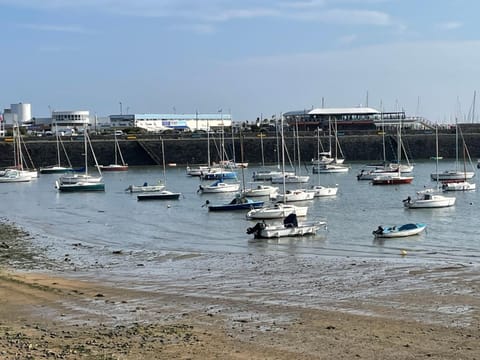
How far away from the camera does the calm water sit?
33250 mm

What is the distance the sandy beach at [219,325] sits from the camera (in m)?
14.5

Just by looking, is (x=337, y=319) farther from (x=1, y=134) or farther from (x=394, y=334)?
(x=1, y=134)

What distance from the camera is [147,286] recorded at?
2336 cm

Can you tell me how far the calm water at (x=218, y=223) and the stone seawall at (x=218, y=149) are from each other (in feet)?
127

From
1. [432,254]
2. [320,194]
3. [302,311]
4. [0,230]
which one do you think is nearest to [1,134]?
[320,194]

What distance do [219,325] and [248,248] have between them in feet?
53.6

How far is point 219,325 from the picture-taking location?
56.1 feet

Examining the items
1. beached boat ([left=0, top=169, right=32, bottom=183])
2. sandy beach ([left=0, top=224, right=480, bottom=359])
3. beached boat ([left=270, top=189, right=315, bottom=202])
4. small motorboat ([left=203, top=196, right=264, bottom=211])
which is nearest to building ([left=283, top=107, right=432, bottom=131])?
beached boat ([left=0, top=169, right=32, bottom=183])

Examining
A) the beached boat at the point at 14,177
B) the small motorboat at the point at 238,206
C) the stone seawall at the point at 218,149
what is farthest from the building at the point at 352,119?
the small motorboat at the point at 238,206

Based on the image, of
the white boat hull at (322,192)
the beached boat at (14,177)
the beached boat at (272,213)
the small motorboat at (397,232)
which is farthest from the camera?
the beached boat at (14,177)

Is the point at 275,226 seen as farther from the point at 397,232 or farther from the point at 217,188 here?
the point at 217,188

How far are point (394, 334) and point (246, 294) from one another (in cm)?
611

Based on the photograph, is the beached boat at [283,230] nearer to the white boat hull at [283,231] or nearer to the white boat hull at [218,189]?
the white boat hull at [283,231]

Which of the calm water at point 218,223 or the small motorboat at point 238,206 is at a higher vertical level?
the small motorboat at point 238,206
